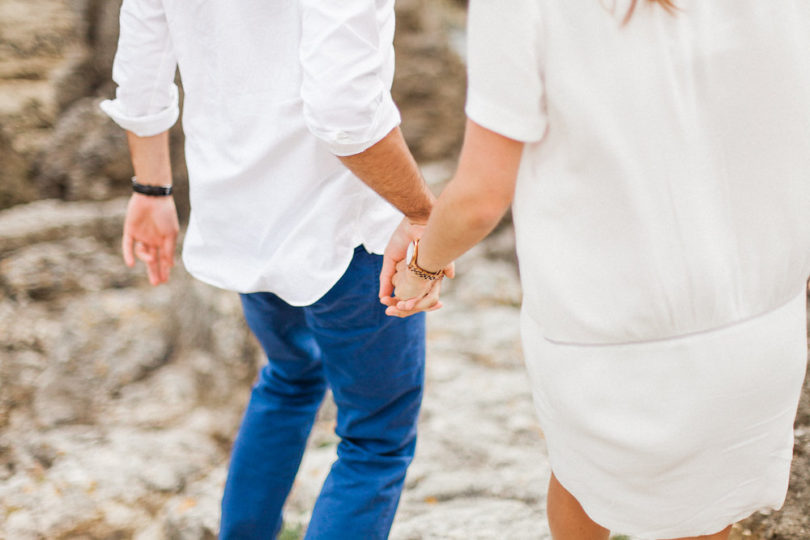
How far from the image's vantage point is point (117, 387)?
3605mm

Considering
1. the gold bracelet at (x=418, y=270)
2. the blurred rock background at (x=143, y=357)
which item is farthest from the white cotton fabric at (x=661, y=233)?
the blurred rock background at (x=143, y=357)

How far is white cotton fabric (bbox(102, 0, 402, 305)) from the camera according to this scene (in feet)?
4.55

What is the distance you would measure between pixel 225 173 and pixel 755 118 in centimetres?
101

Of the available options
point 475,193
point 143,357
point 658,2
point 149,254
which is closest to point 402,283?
point 475,193

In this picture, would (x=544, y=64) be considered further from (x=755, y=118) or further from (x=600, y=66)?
(x=755, y=118)

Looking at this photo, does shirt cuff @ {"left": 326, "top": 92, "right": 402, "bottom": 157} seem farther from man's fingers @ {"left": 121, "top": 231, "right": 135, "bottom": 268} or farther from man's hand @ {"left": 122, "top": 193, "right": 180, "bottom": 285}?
man's fingers @ {"left": 121, "top": 231, "right": 135, "bottom": 268}

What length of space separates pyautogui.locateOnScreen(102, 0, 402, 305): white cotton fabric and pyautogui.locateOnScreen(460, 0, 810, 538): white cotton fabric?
1.05 ft

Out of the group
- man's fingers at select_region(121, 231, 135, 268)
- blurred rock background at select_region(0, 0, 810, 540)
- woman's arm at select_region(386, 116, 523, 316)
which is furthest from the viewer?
blurred rock background at select_region(0, 0, 810, 540)

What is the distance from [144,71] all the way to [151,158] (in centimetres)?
26

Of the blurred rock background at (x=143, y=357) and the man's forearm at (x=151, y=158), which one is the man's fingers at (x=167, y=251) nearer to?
the man's forearm at (x=151, y=158)

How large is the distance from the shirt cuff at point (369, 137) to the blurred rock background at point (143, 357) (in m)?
1.40

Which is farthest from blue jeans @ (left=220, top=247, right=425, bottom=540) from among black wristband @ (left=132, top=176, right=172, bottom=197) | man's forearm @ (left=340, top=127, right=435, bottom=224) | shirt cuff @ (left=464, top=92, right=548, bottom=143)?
shirt cuff @ (left=464, top=92, right=548, bottom=143)

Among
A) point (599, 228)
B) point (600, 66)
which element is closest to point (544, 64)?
point (600, 66)

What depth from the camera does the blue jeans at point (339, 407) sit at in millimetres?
1689
